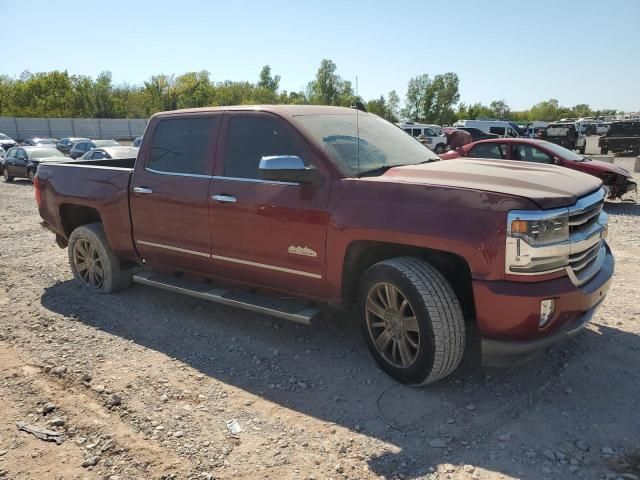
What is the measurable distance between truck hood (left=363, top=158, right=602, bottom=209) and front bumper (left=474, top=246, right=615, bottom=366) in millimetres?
504

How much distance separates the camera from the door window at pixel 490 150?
11.2 m

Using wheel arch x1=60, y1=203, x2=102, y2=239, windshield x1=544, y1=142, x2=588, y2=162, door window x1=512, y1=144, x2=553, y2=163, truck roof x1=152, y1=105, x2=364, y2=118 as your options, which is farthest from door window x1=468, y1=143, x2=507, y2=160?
wheel arch x1=60, y1=203, x2=102, y2=239

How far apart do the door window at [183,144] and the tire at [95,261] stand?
1.20 m

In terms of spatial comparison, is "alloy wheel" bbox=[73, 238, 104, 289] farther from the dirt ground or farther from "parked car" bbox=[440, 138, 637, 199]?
"parked car" bbox=[440, 138, 637, 199]

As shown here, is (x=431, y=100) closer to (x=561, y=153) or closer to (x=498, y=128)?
(x=498, y=128)

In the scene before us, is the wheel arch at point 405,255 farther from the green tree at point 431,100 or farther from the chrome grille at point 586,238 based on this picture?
the green tree at point 431,100

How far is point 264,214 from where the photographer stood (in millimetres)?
3957

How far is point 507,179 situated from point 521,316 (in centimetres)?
89

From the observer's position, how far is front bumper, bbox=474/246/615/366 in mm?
2959

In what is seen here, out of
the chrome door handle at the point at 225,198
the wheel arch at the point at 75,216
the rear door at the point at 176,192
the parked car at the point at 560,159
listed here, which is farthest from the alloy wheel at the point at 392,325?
the parked car at the point at 560,159

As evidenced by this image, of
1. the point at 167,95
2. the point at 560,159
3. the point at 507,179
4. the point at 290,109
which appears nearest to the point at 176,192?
the point at 290,109

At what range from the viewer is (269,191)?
395 centimetres

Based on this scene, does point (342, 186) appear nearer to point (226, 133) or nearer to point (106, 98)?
point (226, 133)

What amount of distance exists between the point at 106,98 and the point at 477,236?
85.1m
